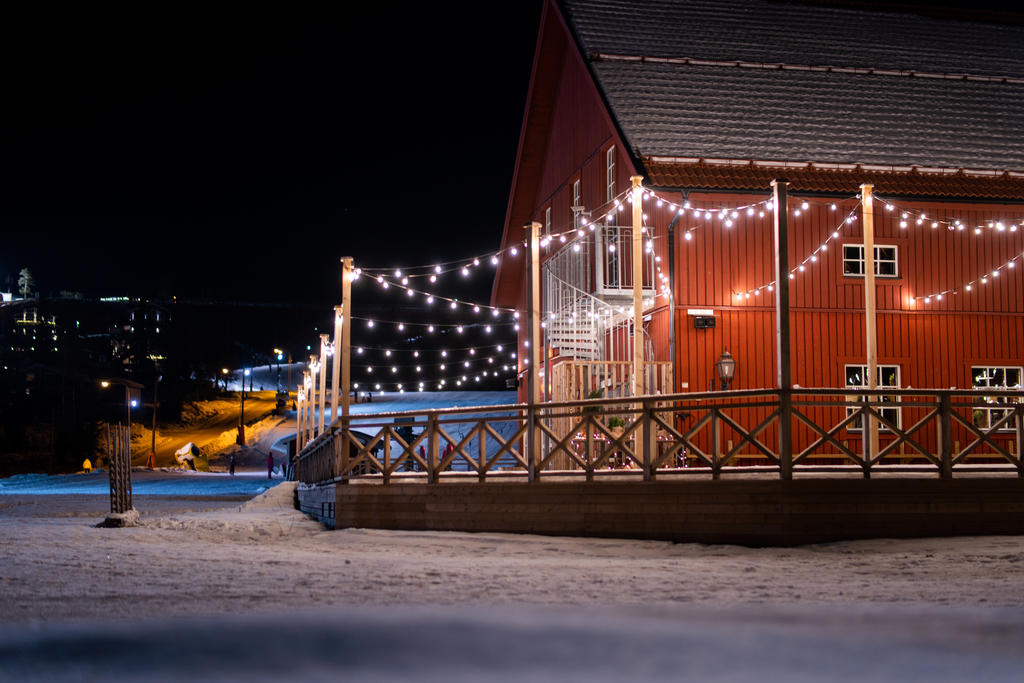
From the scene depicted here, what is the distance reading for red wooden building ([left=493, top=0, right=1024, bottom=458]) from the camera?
17.8 m

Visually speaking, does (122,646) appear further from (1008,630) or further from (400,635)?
(1008,630)

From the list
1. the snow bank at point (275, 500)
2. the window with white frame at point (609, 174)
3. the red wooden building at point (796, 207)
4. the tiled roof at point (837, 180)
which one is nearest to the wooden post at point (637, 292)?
the red wooden building at point (796, 207)

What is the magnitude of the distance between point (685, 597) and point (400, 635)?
242 centimetres

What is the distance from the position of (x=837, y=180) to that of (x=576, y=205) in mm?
6327

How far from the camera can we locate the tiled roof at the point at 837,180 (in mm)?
17625

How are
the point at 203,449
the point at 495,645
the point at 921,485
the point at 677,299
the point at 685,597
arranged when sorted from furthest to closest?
the point at 203,449 < the point at 677,299 < the point at 921,485 < the point at 685,597 < the point at 495,645

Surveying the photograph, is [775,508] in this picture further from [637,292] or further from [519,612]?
[519,612]

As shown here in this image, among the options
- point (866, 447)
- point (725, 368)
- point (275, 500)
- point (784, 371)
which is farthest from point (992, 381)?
point (275, 500)

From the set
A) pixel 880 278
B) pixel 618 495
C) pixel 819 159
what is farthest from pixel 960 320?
pixel 618 495

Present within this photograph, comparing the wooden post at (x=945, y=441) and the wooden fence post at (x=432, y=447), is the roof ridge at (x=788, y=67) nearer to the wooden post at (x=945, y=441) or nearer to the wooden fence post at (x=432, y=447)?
the wooden fence post at (x=432, y=447)

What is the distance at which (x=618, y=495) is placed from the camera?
11922mm

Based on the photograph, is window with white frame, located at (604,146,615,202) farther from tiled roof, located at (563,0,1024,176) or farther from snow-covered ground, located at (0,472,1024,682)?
snow-covered ground, located at (0,472,1024,682)

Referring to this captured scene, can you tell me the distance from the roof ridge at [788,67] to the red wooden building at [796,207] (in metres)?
0.04

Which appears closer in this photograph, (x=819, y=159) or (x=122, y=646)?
(x=122, y=646)
